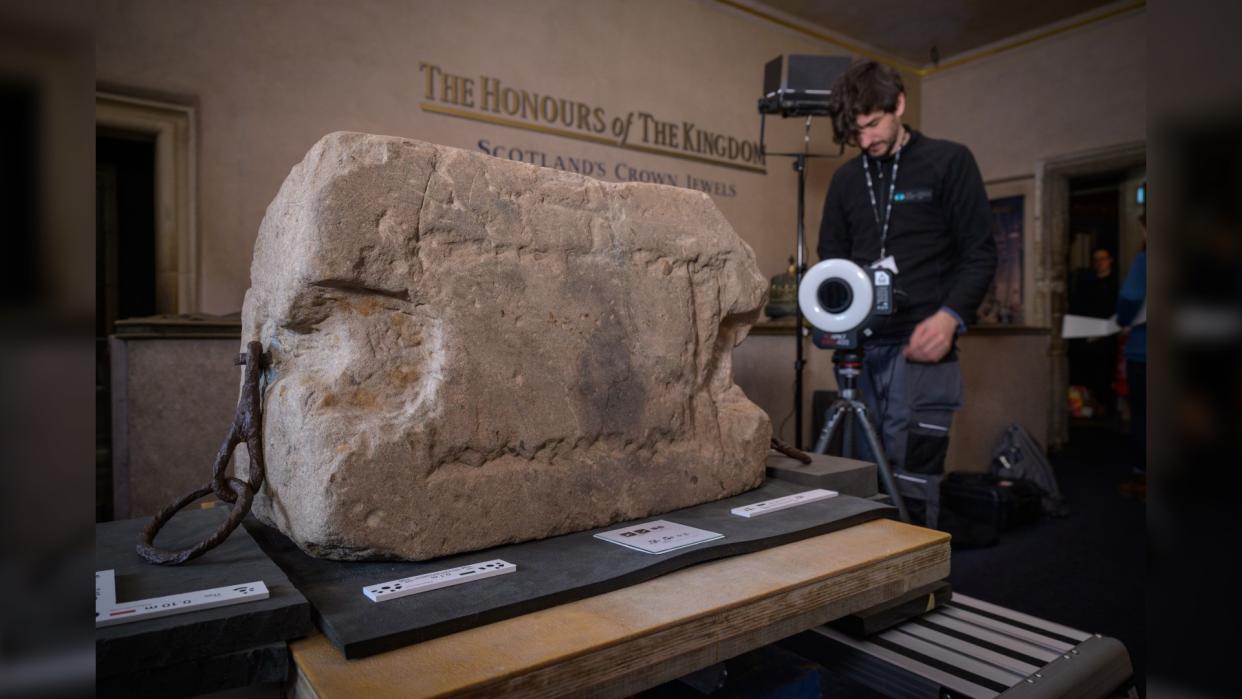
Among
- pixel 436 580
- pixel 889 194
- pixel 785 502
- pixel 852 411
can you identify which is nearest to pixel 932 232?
pixel 889 194

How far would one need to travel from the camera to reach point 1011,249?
22.9ft

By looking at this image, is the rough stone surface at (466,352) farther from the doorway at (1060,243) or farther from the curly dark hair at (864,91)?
the doorway at (1060,243)

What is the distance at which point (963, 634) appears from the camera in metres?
1.64

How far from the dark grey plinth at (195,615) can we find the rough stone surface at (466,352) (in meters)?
0.12

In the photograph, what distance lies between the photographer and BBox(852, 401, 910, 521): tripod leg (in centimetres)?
250

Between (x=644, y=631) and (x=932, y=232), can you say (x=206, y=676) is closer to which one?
(x=644, y=631)

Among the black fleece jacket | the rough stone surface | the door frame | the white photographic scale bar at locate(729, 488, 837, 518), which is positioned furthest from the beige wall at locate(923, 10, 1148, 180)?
the door frame

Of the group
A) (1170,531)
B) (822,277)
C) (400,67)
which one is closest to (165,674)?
(1170,531)

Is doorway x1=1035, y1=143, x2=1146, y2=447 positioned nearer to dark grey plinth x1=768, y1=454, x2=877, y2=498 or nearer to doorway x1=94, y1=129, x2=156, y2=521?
dark grey plinth x1=768, y1=454, x2=877, y2=498

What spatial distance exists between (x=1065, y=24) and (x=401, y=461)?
24.2 feet

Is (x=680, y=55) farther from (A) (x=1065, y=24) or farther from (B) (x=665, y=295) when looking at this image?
(B) (x=665, y=295)

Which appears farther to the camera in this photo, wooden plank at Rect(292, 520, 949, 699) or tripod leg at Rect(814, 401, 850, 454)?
tripod leg at Rect(814, 401, 850, 454)

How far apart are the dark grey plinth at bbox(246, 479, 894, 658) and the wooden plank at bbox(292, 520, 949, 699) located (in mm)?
18

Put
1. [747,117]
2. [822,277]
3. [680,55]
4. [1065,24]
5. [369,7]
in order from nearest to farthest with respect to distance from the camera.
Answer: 1. [822,277]
2. [369,7]
3. [680,55]
4. [747,117]
5. [1065,24]
